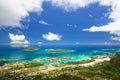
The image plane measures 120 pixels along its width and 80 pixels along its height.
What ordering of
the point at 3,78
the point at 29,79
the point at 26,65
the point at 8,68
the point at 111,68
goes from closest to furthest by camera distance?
the point at 29,79
the point at 3,78
the point at 111,68
the point at 8,68
the point at 26,65

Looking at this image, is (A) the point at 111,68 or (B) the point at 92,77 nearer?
(B) the point at 92,77

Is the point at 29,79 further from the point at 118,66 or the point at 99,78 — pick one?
the point at 118,66

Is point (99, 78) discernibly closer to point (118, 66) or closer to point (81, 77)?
point (81, 77)

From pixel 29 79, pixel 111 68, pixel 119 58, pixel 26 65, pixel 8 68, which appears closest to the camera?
pixel 29 79

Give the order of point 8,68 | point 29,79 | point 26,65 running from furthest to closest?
point 26,65 → point 8,68 → point 29,79

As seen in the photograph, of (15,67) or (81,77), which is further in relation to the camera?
(15,67)

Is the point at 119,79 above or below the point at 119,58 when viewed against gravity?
below

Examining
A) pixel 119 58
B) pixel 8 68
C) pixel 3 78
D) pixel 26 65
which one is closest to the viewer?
pixel 3 78

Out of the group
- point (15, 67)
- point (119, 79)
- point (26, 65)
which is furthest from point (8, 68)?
point (119, 79)

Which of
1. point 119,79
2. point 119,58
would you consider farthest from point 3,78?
point 119,58
